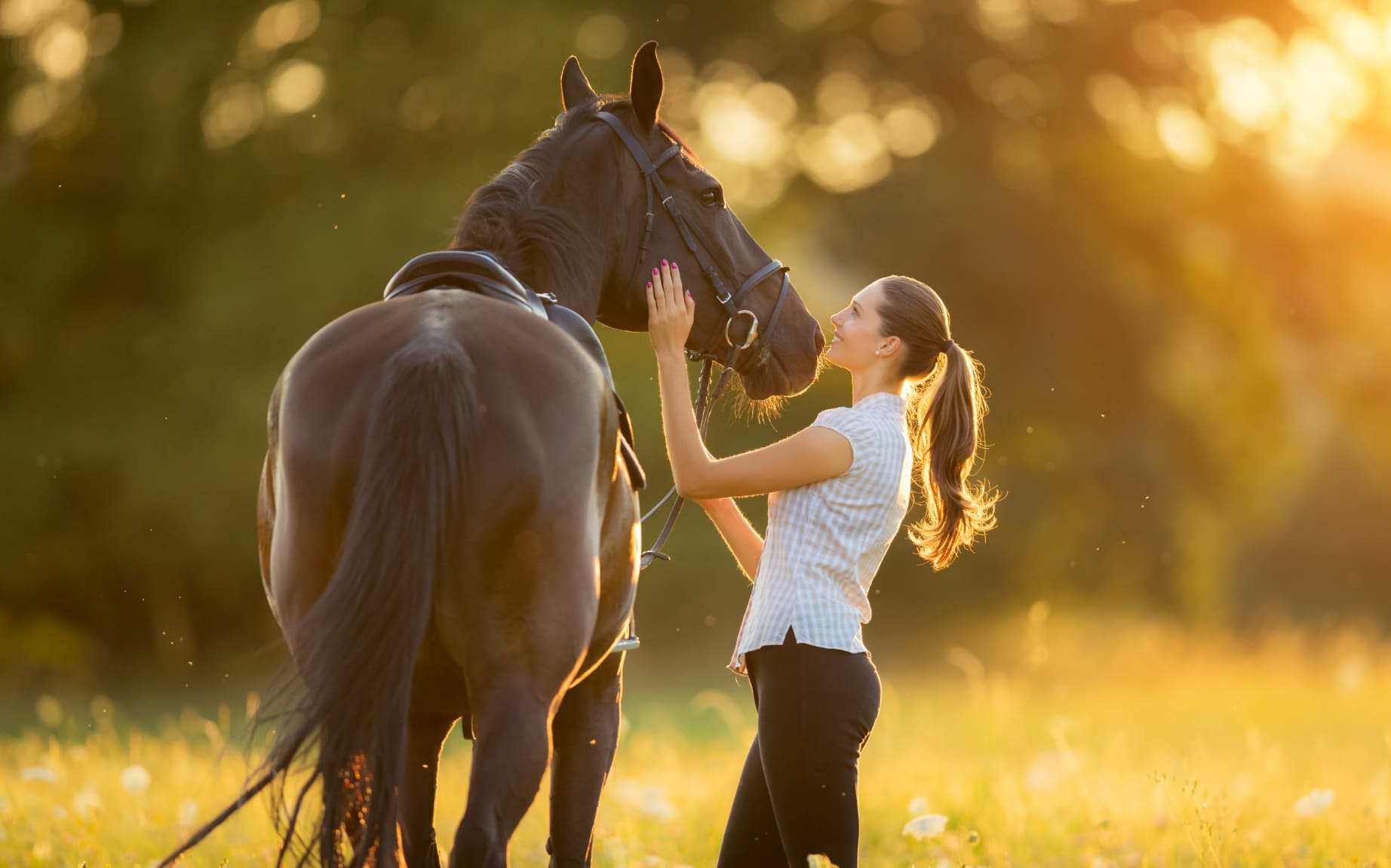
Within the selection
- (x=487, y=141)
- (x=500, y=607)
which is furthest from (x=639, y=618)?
(x=500, y=607)

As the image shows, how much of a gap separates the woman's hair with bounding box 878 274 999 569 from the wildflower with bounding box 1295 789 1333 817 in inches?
69.1

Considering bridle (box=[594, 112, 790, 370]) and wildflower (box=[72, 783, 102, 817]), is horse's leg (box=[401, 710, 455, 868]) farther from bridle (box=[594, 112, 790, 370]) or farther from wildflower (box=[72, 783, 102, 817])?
wildflower (box=[72, 783, 102, 817])

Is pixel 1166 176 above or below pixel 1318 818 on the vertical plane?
above

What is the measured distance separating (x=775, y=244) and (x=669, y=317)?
40.0 ft

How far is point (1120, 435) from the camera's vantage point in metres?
16.0

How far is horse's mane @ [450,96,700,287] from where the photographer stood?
3359mm

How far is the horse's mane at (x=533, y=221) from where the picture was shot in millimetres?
3359

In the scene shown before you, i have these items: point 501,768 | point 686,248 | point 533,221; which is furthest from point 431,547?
point 686,248

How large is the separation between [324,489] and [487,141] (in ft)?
39.5

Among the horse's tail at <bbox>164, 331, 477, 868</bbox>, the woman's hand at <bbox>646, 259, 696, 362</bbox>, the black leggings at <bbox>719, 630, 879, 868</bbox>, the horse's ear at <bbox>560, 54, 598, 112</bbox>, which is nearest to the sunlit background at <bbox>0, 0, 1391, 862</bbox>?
the horse's ear at <bbox>560, 54, 598, 112</bbox>

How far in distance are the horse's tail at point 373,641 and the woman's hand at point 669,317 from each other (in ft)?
3.46

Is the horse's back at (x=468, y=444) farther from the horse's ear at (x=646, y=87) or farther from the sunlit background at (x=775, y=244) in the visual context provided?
the sunlit background at (x=775, y=244)

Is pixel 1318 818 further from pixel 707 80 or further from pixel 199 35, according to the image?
pixel 707 80

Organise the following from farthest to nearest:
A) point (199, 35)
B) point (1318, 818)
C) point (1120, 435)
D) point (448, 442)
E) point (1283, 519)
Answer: point (1283, 519)
point (1120, 435)
point (199, 35)
point (1318, 818)
point (448, 442)
